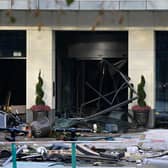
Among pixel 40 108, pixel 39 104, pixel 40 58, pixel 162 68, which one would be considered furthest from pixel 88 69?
pixel 40 108

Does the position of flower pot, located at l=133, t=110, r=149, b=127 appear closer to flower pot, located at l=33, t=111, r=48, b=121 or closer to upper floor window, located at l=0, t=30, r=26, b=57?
flower pot, located at l=33, t=111, r=48, b=121

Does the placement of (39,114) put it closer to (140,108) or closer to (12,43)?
(12,43)

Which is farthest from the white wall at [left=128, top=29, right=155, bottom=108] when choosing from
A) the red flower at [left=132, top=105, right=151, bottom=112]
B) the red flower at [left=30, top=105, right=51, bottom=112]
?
the red flower at [left=30, top=105, right=51, bottom=112]

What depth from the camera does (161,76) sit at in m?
24.1

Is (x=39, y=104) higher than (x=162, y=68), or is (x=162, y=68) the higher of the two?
(x=162, y=68)

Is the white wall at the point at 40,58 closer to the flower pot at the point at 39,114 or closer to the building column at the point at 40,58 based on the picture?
the building column at the point at 40,58

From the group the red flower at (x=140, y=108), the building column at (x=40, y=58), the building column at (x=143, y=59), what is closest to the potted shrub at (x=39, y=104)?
the building column at (x=40, y=58)

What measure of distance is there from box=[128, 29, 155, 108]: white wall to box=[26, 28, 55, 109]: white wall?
3.10 meters

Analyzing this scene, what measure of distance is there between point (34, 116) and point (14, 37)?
356 centimetres

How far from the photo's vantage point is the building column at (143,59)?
23462mm

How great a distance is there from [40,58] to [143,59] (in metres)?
3.94

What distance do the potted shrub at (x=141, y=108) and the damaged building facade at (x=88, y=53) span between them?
36 cm

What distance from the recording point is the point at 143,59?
23609mm

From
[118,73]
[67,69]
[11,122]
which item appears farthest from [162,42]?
[11,122]
